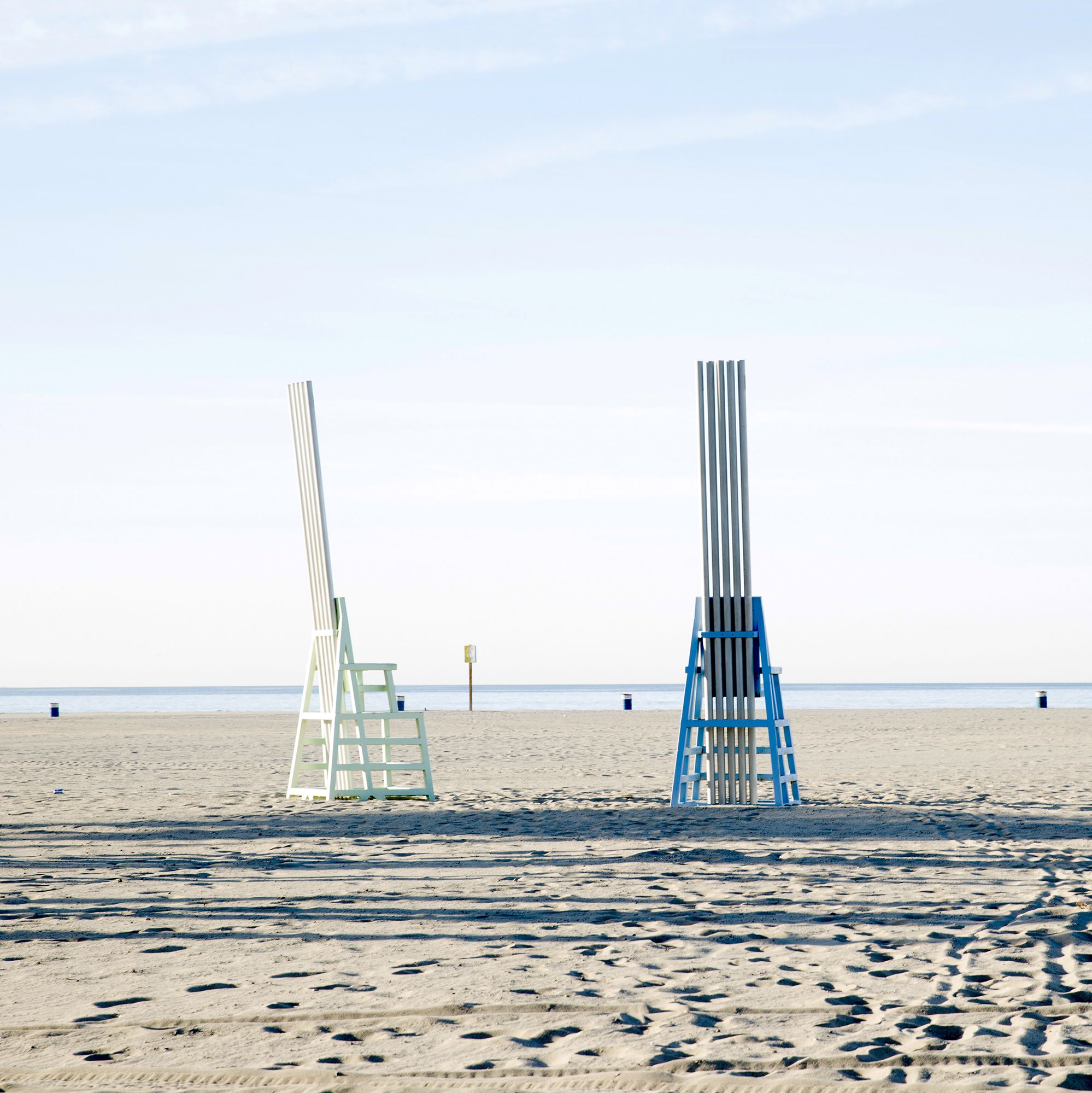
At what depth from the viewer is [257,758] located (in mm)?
18297

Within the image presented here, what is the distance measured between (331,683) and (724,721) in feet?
12.5

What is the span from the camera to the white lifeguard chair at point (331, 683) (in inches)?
444

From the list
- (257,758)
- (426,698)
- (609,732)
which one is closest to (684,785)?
(257,758)

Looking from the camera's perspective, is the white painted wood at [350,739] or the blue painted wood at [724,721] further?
the white painted wood at [350,739]

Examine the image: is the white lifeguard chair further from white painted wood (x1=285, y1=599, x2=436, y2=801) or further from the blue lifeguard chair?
the blue lifeguard chair

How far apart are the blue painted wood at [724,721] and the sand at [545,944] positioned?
331 millimetres

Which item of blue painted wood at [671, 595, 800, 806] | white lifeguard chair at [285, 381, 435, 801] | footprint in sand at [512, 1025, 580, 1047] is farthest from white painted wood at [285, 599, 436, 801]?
footprint in sand at [512, 1025, 580, 1047]

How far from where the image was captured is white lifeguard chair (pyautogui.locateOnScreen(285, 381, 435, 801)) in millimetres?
11266

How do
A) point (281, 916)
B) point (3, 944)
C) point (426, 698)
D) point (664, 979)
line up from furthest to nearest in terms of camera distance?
point (426, 698)
point (281, 916)
point (3, 944)
point (664, 979)

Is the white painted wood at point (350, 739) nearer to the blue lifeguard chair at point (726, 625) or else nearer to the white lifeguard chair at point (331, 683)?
the white lifeguard chair at point (331, 683)

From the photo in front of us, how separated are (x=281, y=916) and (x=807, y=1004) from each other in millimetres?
2782

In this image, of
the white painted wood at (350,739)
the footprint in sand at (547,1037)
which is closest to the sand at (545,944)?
the footprint in sand at (547,1037)

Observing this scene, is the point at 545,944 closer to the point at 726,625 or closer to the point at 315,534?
the point at 726,625

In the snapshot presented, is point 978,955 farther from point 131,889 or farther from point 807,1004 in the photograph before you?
point 131,889
